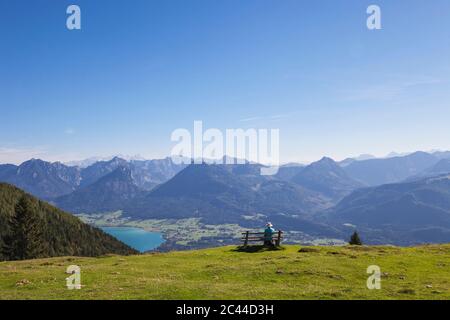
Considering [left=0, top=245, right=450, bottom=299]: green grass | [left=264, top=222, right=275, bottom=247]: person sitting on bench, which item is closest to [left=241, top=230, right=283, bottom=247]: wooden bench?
[left=264, top=222, right=275, bottom=247]: person sitting on bench

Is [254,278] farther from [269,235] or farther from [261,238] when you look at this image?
[261,238]

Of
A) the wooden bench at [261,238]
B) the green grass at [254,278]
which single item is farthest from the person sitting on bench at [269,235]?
the green grass at [254,278]

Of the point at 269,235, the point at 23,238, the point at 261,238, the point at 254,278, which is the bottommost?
the point at 23,238

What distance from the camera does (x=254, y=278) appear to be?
35312 millimetres

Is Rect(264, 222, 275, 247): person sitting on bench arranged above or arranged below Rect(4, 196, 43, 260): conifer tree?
above

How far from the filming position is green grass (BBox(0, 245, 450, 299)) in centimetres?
2750

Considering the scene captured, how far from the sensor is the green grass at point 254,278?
27500mm

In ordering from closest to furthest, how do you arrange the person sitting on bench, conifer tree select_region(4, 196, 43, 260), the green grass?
the green grass, the person sitting on bench, conifer tree select_region(4, 196, 43, 260)

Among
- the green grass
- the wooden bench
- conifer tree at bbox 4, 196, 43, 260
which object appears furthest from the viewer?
conifer tree at bbox 4, 196, 43, 260

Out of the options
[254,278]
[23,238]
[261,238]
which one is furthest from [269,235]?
[23,238]

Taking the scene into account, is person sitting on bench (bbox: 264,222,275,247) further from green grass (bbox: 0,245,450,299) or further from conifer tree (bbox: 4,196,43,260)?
conifer tree (bbox: 4,196,43,260)

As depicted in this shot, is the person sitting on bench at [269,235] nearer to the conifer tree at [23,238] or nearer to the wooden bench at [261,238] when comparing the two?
the wooden bench at [261,238]
